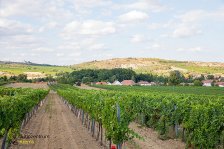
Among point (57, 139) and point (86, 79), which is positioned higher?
point (86, 79)

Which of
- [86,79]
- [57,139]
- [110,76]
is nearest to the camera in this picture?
[57,139]

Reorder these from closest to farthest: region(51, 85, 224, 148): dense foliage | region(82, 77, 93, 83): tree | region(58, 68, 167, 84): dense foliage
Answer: region(51, 85, 224, 148): dense foliage → region(82, 77, 93, 83): tree → region(58, 68, 167, 84): dense foliage

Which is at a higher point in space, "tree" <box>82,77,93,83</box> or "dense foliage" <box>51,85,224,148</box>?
"dense foliage" <box>51,85,224,148</box>

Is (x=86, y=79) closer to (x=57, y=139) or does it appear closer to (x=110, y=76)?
(x=110, y=76)

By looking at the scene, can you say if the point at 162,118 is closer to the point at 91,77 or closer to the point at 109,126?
the point at 109,126

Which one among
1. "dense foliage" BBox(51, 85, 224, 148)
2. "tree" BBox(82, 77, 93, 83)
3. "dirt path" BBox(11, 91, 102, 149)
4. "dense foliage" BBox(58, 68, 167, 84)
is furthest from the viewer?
"dense foliage" BBox(58, 68, 167, 84)

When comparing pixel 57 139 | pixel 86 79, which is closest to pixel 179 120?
pixel 57 139

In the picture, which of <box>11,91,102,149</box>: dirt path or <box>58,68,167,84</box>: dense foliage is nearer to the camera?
<box>11,91,102,149</box>: dirt path

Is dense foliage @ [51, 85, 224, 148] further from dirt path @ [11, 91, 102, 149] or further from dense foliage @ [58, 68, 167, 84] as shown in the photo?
dense foliage @ [58, 68, 167, 84]

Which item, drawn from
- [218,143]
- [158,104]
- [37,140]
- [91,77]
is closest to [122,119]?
[218,143]

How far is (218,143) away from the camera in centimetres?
1927

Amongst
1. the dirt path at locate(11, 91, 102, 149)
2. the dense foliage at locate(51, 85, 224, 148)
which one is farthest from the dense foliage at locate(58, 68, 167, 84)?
the dense foliage at locate(51, 85, 224, 148)

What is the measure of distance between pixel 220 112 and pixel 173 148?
3.58 meters

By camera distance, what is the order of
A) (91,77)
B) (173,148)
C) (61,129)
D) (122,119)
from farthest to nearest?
(91,77)
(61,129)
(173,148)
(122,119)
